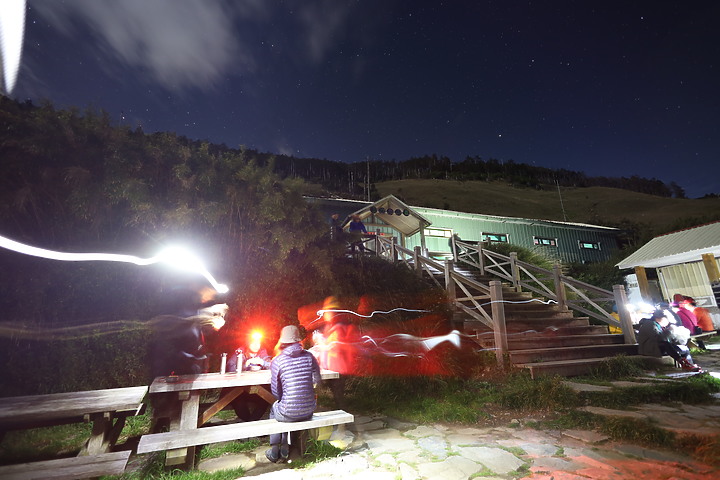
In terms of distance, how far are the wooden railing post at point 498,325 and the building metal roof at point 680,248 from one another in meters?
11.4

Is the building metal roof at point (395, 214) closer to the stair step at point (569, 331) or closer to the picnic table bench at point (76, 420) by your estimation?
the stair step at point (569, 331)

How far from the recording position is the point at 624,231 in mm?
26312

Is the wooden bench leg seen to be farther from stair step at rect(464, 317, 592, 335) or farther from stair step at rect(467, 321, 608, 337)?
stair step at rect(467, 321, 608, 337)

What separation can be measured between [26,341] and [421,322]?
6.95m

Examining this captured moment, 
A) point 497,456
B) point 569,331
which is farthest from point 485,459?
point 569,331

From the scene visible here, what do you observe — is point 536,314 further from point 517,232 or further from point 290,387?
point 517,232

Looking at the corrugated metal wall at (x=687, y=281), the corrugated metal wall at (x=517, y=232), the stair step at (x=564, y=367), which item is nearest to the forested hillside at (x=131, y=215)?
the stair step at (x=564, y=367)

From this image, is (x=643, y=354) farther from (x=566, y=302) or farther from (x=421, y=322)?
(x=421, y=322)

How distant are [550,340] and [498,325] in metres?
1.57

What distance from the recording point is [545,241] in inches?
923

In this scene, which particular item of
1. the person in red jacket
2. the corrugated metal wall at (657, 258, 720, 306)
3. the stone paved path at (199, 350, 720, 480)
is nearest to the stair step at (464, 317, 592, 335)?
the stone paved path at (199, 350, 720, 480)

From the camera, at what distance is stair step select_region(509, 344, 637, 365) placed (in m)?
6.45

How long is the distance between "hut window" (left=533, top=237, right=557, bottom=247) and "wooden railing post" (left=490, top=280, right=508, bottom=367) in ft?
62.2

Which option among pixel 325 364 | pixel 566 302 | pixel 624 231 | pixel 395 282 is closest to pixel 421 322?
pixel 395 282
